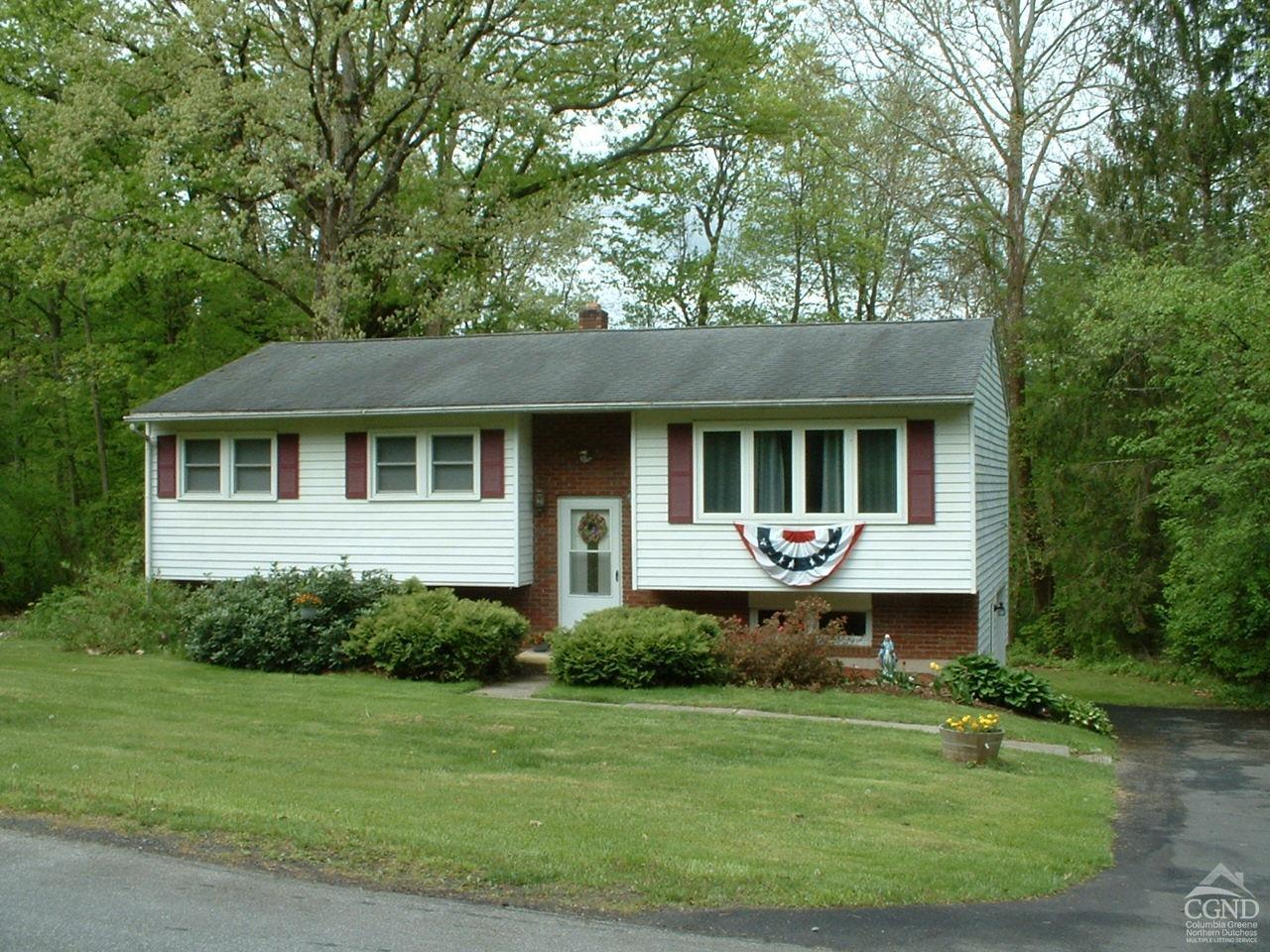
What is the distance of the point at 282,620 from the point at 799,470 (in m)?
7.10

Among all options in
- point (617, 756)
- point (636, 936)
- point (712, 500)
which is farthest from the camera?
point (712, 500)

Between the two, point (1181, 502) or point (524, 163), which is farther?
point (524, 163)

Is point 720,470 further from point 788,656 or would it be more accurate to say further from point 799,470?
point 788,656

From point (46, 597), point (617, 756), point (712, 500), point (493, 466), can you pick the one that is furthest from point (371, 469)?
point (617, 756)

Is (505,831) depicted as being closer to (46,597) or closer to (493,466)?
(493,466)

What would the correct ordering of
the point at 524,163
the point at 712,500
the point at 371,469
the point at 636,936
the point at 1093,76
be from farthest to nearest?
the point at 524,163 < the point at 1093,76 < the point at 371,469 < the point at 712,500 < the point at 636,936

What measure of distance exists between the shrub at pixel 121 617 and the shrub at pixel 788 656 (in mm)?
7838

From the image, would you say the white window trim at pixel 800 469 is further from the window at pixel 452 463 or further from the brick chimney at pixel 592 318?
the brick chimney at pixel 592 318

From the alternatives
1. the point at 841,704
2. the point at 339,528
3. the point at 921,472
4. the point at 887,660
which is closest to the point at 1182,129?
the point at 921,472

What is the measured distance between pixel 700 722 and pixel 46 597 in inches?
553

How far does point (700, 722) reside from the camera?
13.4 meters

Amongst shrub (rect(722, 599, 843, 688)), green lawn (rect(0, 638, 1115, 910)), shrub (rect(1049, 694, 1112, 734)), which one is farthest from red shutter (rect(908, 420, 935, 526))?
green lawn (rect(0, 638, 1115, 910))

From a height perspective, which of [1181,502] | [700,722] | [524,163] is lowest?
[700,722]

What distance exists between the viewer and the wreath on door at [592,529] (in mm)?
19078
